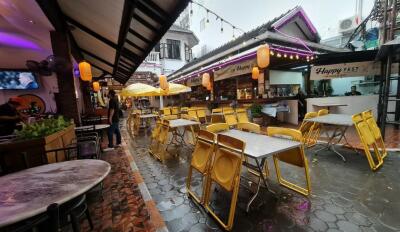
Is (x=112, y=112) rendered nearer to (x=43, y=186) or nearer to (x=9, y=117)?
(x=9, y=117)

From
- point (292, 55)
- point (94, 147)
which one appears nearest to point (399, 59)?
point (292, 55)

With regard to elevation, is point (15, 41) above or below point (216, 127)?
above

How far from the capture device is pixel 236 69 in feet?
30.3

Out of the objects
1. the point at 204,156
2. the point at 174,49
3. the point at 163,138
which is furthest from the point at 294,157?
the point at 174,49

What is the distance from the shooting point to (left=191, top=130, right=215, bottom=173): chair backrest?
99.2 inches

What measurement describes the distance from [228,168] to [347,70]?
8004mm

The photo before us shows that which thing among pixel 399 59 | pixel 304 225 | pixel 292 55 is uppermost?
pixel 292 55

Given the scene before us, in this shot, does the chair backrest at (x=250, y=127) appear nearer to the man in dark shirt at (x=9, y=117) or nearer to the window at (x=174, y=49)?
the man in dark shirt at (x=9, y=117)

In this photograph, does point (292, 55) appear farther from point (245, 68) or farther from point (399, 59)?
point (399, 59)

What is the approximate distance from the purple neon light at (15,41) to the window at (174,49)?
45.7 ft

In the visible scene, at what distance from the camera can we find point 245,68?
8742 millimetres

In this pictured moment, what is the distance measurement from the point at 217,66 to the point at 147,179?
773 cm

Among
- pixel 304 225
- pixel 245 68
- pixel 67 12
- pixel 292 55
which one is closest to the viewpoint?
pixel 304 225

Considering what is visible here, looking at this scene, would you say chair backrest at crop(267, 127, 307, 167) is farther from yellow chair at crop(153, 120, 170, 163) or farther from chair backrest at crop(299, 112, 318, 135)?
yellow chair at crop(153, 120, 170, 163)
